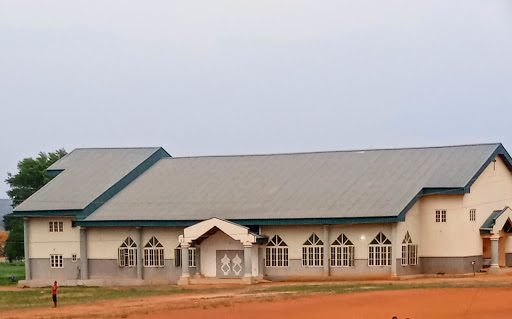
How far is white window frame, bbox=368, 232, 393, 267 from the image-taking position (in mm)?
55125

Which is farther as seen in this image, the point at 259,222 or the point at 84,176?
the point at 84,176

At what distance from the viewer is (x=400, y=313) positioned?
36.1 m

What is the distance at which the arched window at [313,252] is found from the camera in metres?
56.5

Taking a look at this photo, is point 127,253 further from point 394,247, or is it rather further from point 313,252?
point 394,247

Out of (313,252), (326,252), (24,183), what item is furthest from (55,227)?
(24,183)

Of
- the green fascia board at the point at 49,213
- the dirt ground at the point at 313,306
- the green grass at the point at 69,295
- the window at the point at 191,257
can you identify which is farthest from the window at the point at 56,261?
the dirt ground at the point at 313,306

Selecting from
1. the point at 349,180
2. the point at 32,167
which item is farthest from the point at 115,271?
the point at 32,167

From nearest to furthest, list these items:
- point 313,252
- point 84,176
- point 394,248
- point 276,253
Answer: point 394,248 → point 313,252 → point 276,253 → point 84,176

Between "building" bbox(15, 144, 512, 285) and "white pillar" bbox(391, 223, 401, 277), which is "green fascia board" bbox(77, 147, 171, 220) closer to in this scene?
"building" bbox(15, 144, 512, 285)

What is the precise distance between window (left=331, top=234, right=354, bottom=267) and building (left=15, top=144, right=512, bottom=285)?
55 mm

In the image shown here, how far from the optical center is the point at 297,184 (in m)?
60.5

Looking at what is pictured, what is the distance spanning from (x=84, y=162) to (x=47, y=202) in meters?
6.35

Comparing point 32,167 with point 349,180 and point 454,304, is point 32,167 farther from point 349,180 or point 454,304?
point 454,304

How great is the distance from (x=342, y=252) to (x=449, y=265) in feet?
19.8
